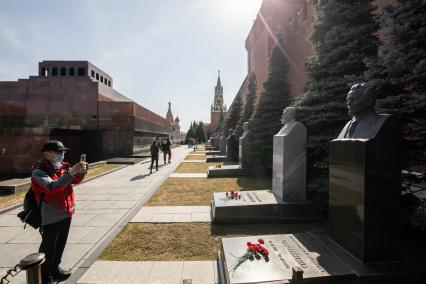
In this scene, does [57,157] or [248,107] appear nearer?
[57,157]

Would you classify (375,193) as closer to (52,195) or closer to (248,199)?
(248,199)

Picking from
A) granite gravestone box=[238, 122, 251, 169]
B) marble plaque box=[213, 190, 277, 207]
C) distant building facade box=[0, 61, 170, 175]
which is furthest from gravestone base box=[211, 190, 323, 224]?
distant building facade box=[0, 61, 170, 175]

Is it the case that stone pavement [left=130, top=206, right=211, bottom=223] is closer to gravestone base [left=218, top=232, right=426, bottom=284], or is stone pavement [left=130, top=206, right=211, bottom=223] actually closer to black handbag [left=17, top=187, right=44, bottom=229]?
gravestone base [left=218, top=232, right=426, bottom=284]

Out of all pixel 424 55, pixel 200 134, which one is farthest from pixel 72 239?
pixel 200 134

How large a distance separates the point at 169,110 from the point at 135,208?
106 m

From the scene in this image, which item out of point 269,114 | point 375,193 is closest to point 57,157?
point 375,193

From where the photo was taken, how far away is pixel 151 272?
429cm

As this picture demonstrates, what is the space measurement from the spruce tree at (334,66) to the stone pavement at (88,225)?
5.46 meters

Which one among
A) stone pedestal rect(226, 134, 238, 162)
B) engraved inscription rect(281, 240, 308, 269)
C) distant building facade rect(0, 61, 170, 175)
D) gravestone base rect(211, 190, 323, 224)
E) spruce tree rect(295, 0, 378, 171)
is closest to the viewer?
engraved inscription rect(281, 240, 308, 269)

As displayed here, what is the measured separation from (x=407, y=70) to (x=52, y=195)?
584cm

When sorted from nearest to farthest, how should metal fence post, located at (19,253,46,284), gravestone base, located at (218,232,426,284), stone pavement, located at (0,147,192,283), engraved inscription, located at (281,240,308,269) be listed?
1. metal fence post, located at (19,253,46,284)
2. gravestone base, located at (218,232,426,284)
3. engraved inscription, located at (281,240,308,269)
4. stone pavement, located at (0,147,192,283)

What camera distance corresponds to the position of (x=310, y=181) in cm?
787

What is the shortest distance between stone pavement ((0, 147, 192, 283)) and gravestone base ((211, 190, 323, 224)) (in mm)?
2384

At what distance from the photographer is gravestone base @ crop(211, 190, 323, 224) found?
21.7 feet
